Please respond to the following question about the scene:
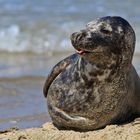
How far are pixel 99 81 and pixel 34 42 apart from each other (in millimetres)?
6967

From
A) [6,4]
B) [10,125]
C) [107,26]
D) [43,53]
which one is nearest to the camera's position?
[107,26]

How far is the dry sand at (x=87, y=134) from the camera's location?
408 cm

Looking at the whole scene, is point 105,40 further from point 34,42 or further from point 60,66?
point 34,42

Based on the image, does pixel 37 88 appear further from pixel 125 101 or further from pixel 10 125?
pixel 125 101

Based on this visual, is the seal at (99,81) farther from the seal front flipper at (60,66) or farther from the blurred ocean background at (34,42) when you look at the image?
the blurred ocean background at (34,42)

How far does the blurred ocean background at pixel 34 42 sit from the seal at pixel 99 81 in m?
1.11

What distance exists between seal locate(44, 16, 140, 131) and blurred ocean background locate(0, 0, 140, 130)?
111 cm

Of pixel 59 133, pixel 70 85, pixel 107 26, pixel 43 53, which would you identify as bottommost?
pixel 43 53

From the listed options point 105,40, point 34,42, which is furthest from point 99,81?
point 34,42

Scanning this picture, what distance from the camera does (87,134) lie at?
4262 millimetres

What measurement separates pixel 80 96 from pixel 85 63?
247mm

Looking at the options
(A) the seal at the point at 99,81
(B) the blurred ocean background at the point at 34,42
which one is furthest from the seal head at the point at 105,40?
(B) the blurred ocean background at the point at 34,42

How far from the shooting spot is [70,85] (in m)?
4.51

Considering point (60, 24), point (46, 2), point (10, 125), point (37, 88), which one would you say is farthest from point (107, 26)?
point (46, 2)
